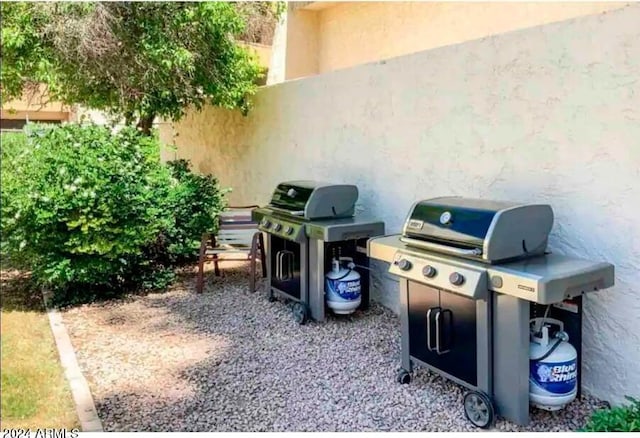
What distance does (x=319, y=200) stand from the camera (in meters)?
6.21

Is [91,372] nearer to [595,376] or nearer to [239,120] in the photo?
[595,376]

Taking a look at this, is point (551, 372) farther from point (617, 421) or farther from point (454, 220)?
point (454, 220)

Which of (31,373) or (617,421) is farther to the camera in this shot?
(31,373)

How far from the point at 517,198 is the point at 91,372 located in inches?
165

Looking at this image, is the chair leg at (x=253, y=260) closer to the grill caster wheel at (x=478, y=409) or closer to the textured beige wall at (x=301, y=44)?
the grill caster wheel at (x=478, y=409)

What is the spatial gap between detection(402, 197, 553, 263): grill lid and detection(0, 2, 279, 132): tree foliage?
4.75 m

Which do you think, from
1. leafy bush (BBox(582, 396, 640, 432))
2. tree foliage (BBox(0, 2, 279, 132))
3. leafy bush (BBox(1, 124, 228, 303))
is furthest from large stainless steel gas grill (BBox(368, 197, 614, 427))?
tree foliage (BBox(0, 2, 279, 132))

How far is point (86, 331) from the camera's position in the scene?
247 inches

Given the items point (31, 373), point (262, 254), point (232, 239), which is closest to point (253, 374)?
point (31, 373)

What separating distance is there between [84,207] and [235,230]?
2.21 m

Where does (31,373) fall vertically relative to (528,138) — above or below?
below

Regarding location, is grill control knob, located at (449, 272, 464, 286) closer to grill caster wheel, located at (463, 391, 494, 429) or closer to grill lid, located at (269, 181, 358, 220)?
grill caster wheel, located at (463, 391, 494, 429)

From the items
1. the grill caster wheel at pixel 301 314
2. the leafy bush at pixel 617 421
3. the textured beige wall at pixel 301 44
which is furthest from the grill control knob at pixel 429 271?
the textured beige wall at pixel 301 44

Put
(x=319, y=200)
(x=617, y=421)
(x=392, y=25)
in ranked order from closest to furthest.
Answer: (x=617, y=421) → (x=319, y=200) → (x=392, y=25)
